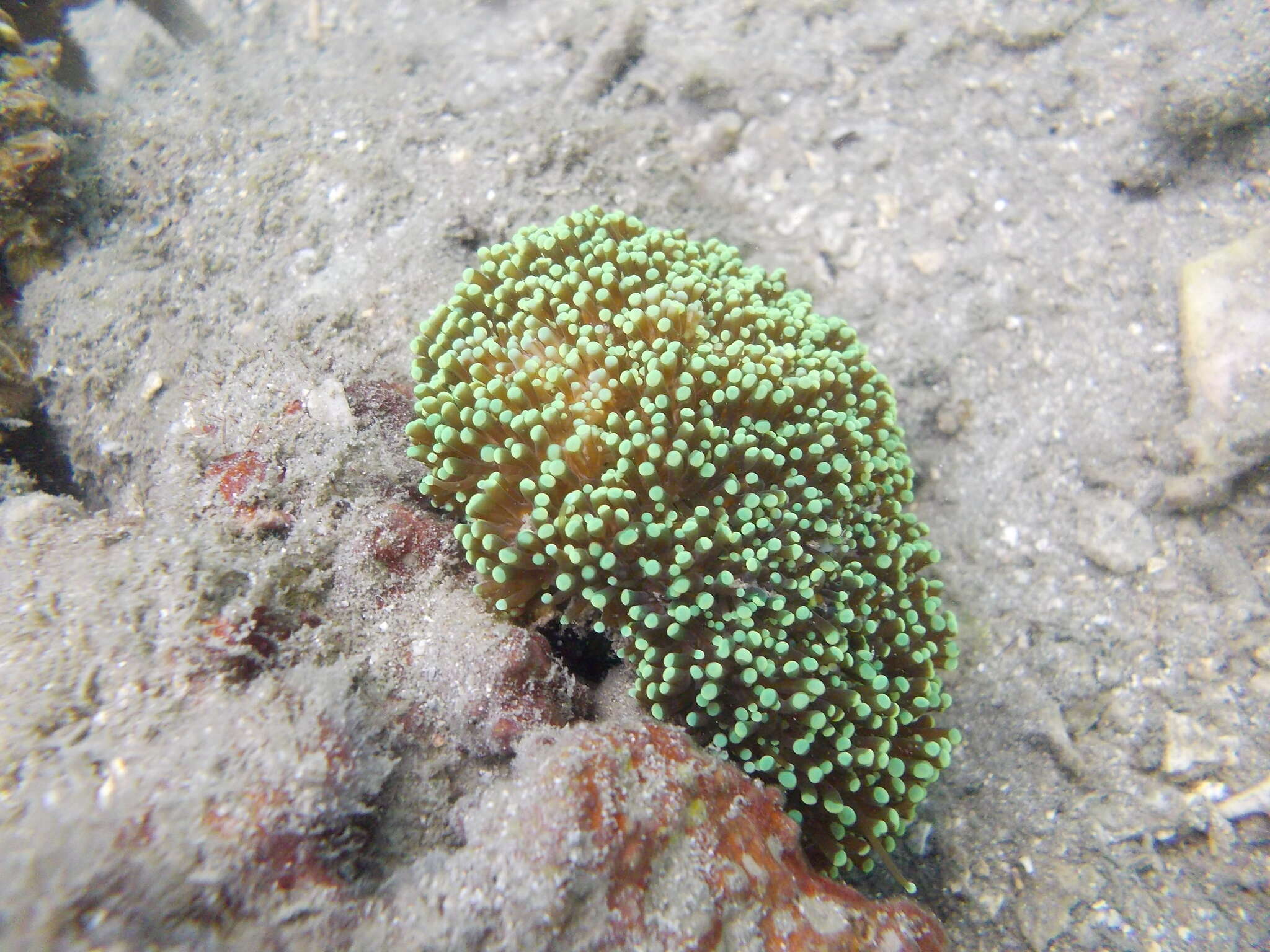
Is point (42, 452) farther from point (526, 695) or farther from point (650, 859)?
point (650, 859)

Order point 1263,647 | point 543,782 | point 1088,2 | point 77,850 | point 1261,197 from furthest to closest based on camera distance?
point 1088,2 < point 1261,197 < point 1263,647 < point 543,782 < point 77,850

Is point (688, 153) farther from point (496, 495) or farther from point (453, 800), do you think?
point (453, 800)

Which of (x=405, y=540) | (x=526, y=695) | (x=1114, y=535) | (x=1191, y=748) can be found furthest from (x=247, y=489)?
(x=1191, y=748)

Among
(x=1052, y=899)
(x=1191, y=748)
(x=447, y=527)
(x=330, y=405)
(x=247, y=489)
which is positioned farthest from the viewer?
(x=1191, y=748)

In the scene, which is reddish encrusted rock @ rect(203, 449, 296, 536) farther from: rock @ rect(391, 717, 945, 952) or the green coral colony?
rock @ rect(391, 717, 945, 952)

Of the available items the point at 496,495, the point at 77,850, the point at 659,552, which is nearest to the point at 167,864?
the point at 77,850

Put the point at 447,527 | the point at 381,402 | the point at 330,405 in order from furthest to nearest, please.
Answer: the point at 381,402
the point at 330,405
the point at 447,527

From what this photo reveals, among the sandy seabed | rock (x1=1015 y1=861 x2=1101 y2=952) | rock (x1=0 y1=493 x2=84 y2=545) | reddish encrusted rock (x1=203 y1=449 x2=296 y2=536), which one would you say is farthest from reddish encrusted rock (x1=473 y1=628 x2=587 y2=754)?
rock (x1=1015 y1=861 x2=1101 y2=952)
